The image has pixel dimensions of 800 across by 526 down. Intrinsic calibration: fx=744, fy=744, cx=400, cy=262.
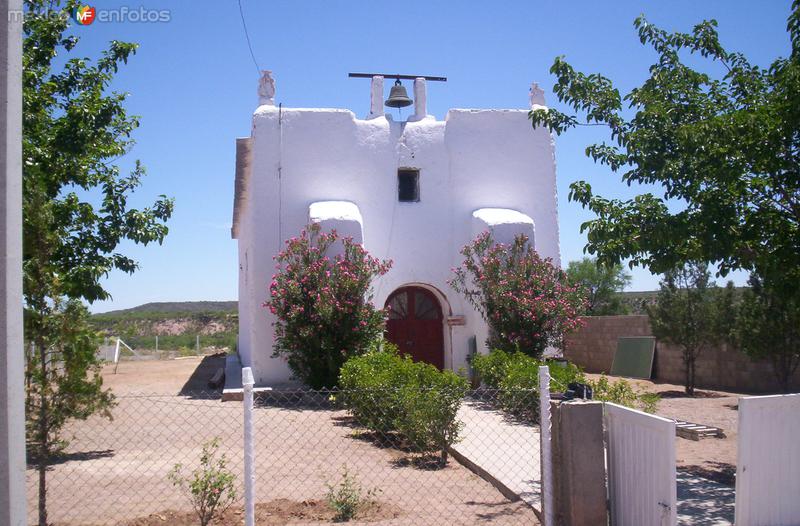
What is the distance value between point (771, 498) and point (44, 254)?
19.8ft

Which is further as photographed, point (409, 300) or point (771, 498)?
point (409, 300)

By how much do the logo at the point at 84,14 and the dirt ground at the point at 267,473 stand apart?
16.0 feet

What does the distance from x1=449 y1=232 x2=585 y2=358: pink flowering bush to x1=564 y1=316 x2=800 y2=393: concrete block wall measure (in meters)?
0.98

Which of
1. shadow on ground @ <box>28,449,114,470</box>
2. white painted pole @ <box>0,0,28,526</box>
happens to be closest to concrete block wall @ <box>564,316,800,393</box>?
shadow on ground @ <box>28,449,114,470</box>

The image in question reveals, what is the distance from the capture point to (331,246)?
15.2 metres

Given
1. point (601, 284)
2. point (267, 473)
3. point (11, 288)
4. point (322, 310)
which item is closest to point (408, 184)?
point (322, 310)

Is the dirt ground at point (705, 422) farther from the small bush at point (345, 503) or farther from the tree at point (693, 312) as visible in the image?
the small bush at point (345, 503)

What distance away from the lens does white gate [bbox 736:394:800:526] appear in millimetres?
5742

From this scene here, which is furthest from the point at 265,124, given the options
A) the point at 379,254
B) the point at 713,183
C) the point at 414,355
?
the point at 713,183

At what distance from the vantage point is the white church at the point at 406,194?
16188 millimetres

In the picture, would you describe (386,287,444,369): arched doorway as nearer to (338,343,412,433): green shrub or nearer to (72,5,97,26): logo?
(338,343,412,433): green shrub

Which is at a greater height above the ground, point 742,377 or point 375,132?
point 375,132

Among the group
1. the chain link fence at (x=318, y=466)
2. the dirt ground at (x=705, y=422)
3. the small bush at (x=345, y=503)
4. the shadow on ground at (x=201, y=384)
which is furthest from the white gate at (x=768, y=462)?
the shadow on ground at (x=201, y=384)

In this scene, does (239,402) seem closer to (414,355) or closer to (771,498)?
(414,355)
